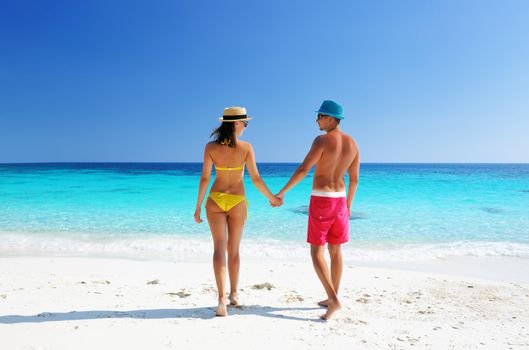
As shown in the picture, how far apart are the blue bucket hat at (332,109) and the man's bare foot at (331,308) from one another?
176 centimetres

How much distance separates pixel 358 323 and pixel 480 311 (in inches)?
56.2

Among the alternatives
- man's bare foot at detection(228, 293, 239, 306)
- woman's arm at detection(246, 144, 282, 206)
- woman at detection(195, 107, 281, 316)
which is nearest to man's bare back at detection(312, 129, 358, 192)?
woman's arm at detection(246, 144, 282, 206)

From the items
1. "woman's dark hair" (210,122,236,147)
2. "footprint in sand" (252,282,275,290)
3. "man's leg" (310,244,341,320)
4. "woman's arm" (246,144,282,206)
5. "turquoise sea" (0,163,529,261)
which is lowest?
"turquoise sea" (0,163,529,261)

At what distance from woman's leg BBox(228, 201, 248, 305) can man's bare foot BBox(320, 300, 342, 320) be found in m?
0.87

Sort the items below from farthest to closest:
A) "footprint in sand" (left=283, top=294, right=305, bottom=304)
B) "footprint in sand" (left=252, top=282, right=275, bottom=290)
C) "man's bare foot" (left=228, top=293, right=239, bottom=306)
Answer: "footprint in sand" (left=252, top=282, right=275, bottom=290)
"footprint in sand" (left=283, top=294, right=305, bottom=304)
"man's bare foot" (left=228, top=293, right=239, bottom=306)

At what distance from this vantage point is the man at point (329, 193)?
3.35 metres

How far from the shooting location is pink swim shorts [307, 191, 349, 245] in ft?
11.0

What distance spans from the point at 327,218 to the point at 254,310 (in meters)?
1.13

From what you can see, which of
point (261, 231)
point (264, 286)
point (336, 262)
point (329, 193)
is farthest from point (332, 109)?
point (261, 231)

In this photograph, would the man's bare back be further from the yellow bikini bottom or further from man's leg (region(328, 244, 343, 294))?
the yellow bikini bottom

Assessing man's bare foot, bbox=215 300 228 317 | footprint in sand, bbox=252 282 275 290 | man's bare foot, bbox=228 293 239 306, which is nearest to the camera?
man's bare foot, bbox=215 300 228 317

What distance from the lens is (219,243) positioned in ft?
11.0

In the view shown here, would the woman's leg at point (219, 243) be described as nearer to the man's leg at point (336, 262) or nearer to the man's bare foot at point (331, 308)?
the man's bare foot at point (331, 308)

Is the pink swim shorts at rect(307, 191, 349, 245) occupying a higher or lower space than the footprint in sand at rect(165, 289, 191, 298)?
higher
